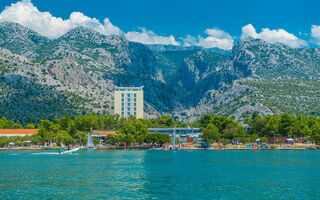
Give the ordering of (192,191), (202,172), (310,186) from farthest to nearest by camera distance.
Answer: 1. (202,172)
2. (310,186)
3. (192,191)

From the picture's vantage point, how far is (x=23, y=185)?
77250 millimetres

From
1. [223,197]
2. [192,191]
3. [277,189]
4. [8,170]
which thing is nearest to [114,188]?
[192,191]

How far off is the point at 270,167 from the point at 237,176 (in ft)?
72.2

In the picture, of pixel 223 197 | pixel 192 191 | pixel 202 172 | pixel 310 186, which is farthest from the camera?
pixel 202 172

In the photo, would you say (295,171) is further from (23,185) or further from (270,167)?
(23,185)

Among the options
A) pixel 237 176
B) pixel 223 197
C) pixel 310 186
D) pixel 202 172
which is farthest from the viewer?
pixel 202 172

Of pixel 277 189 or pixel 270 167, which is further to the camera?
pixel 270 167

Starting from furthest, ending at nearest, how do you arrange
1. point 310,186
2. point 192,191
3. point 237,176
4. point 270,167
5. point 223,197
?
point 270,167 < point 237,176 < point 310,186 < point 192,191 < point 223,197

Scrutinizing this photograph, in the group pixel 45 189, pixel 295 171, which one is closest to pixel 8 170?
pixel 45 189

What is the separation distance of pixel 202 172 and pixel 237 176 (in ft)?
34.6

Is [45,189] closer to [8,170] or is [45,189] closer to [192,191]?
[192,191]

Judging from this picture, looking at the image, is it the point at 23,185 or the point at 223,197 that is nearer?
the point at 223,197

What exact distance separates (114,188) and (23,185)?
1793 cm

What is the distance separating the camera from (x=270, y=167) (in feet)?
358
